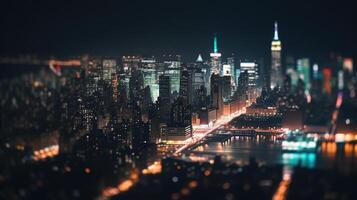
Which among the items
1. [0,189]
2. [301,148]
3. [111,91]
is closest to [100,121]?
[111,91]

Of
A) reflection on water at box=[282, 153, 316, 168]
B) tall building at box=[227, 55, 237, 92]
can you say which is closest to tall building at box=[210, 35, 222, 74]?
tall building at box=[227, 55, 237, 92]

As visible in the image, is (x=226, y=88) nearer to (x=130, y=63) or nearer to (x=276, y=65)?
(x=276, y=65)

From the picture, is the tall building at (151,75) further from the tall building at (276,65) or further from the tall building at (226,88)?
the tall building at (276,65)

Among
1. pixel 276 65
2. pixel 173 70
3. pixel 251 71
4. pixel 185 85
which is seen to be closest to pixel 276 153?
pixel 276 65

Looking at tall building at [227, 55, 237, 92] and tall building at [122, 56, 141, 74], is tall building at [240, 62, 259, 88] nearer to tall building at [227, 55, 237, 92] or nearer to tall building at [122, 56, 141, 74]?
tall building at [227, 55, 237, 92]

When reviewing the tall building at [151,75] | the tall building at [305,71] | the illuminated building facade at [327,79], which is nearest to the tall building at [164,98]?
the tall building at [151,75]

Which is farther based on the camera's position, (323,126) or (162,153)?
(323,126)

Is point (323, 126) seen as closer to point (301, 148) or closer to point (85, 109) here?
point (301, 148)
